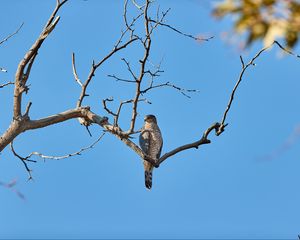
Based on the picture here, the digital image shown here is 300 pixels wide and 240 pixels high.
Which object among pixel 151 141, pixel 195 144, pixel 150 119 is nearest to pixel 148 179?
pixel 151 141

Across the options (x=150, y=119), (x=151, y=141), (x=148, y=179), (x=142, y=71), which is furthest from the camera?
(x=150, y=119)

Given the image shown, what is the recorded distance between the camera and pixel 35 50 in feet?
16.7

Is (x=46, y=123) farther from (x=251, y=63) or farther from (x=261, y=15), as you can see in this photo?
(x=261, y=15)

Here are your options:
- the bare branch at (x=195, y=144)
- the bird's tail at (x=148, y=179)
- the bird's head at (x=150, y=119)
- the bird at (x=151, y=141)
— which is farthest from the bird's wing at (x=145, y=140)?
the bare branch at (x=195, y=144)

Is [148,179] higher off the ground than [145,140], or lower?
lower

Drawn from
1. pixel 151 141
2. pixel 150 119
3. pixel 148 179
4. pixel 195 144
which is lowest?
pixel 195 144

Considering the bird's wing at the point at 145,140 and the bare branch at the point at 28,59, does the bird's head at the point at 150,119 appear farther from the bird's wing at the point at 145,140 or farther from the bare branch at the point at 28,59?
the bare branch at the point at 28,59

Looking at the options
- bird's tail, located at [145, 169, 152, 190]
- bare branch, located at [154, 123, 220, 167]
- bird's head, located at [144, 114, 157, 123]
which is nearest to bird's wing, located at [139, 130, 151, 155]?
bird's head, located at [144, 114, 157, 123]

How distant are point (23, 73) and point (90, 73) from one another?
614 millimetres

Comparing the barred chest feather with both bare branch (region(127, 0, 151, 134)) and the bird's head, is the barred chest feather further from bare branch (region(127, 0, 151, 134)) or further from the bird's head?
bare branch (region(127, 0, 151, 134))

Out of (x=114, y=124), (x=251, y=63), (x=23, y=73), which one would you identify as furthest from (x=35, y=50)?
(x=251, y=63)

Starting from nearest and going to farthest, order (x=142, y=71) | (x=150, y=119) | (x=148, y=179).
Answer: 1. (x=142, y=71)
2. (x=148, y=179)
3. (x=150, y=119)

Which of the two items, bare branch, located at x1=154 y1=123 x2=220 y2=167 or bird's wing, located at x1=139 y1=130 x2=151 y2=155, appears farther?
bird's wing, located at x1=139 y1=130 x2=151 y2=155

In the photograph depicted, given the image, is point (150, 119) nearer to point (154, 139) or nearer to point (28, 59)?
point (154, 139)
